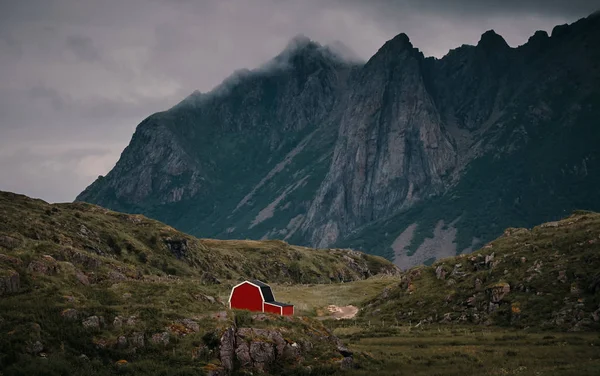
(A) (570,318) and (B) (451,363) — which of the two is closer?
(B) (451,363)

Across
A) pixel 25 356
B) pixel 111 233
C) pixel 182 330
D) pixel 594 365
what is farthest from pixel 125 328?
pixel 111 233

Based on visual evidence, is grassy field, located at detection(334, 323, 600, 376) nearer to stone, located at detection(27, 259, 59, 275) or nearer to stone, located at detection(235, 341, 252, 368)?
stone, located at detection(235, 341, 252, 368)

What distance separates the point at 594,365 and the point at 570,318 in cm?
2765

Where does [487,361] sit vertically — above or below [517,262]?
below

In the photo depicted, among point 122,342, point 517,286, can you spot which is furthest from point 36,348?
point 517,286

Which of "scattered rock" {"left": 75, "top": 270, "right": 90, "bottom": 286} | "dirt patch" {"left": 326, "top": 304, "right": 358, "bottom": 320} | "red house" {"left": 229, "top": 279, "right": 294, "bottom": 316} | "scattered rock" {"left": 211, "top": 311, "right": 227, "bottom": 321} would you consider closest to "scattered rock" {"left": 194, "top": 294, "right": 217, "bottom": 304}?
"scattered rock" {"left": 211, "top": 311, "right": 227, "bottom": 321}

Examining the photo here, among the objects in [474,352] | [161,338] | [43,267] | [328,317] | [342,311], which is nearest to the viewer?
[161,338]

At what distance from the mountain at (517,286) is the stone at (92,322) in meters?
54.6

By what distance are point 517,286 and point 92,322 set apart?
61.1 meters

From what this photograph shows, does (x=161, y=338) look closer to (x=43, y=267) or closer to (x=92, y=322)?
(x=92, y=322)

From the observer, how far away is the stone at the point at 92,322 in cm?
5269

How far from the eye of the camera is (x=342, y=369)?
183 feet

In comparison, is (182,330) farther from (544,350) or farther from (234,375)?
(544,350)

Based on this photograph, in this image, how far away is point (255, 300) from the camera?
8650 centimetres
